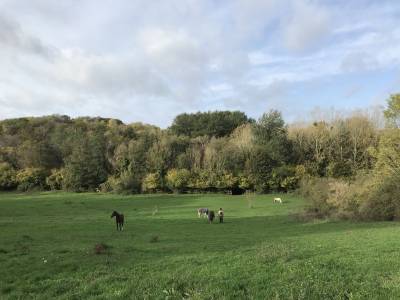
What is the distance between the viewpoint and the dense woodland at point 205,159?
80.8 meters

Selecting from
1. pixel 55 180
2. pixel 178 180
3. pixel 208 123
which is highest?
pixel 208 123

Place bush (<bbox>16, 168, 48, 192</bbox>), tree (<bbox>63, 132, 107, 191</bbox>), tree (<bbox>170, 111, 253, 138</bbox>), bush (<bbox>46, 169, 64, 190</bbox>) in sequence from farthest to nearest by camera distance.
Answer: tree (<bbox>170, 111, 253, 138</bbox>)
bush (<bbox>46, 169, 64, 190</bbox>)
bush (<bbox>16, 168, 48, 192</bbox>)
tree (<bbox>63, 132, 107, 191</bbox>)

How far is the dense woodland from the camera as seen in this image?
3179 inches

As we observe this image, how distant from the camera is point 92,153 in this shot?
92.1 m

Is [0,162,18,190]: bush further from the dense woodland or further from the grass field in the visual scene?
the grass field

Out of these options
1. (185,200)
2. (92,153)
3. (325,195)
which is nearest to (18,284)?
(325,195)

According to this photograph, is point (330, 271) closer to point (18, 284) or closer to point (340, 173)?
point (18, 284)

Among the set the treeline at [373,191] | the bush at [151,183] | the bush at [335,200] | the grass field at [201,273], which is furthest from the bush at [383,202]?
the bush at [151,183]

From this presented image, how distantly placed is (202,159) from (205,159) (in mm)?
2210

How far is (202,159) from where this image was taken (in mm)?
89125

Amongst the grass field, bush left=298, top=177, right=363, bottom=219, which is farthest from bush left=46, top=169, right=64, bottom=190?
the grass field

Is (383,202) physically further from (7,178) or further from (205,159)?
(7,178)

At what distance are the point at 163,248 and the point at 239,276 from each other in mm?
7497

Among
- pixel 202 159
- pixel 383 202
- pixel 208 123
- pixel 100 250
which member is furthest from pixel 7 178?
pixel 100 250
